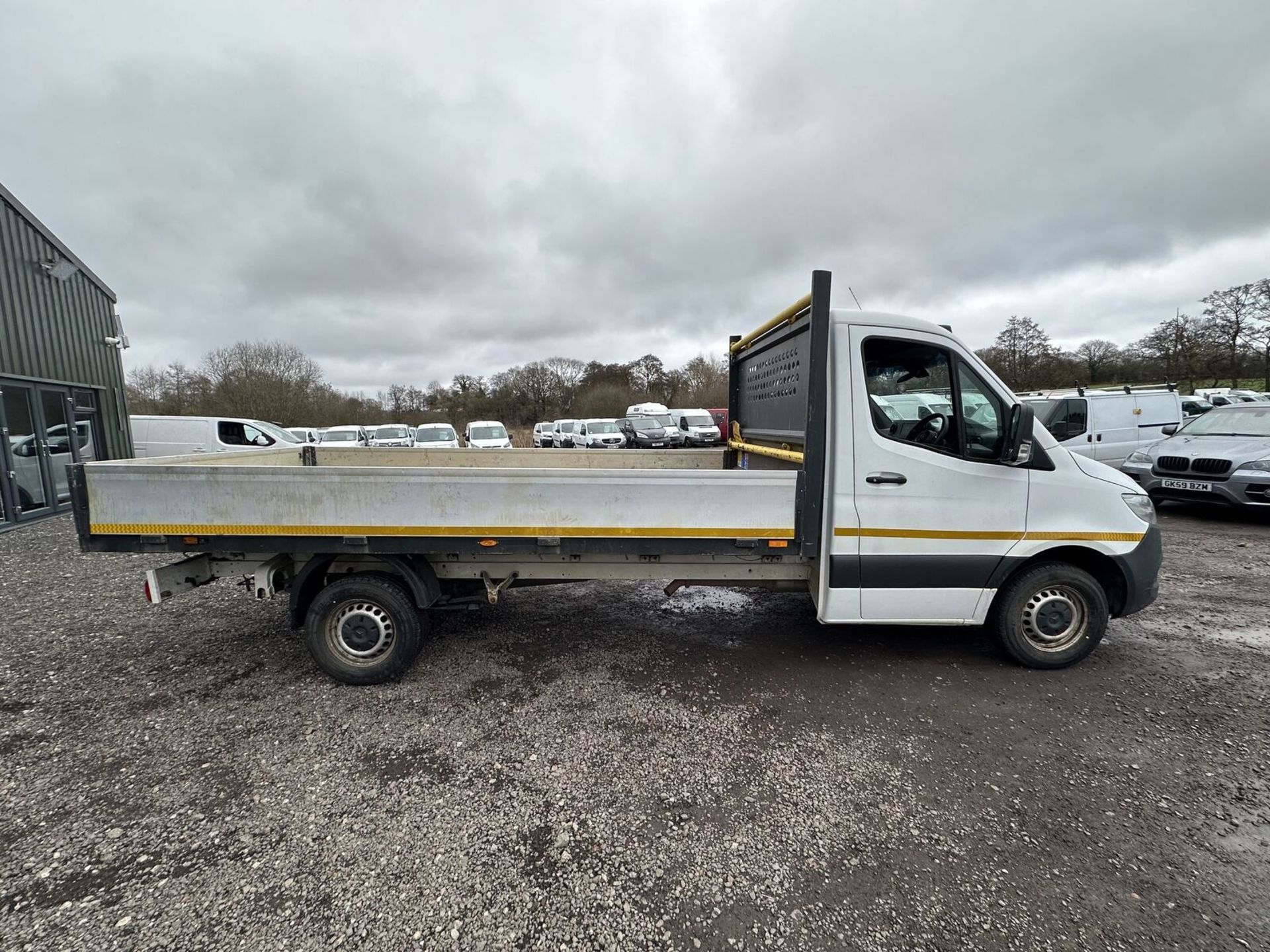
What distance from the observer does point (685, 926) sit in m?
1.94

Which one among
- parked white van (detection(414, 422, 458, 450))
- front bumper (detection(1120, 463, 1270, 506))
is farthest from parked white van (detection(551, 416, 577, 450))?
front bumper (detection(1120, 463, 1270, 506))

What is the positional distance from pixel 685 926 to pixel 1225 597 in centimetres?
624

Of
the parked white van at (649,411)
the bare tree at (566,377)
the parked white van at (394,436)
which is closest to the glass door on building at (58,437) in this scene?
the parked white van at (394,436)

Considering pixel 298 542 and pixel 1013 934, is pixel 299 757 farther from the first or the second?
pixel 1013 934

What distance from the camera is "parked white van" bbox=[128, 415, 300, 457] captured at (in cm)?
1345

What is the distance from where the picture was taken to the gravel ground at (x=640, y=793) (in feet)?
6.45

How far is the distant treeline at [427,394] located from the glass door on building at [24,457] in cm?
1757

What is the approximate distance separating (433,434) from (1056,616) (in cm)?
1864

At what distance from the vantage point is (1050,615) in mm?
3627

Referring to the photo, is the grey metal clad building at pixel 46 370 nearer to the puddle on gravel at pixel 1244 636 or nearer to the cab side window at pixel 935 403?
the cab side window at pixel 935 403

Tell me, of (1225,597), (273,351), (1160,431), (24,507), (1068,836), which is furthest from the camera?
(273,351)

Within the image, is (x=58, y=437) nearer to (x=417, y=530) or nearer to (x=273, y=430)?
(x=273, y=430)

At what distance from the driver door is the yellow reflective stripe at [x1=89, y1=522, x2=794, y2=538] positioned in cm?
95

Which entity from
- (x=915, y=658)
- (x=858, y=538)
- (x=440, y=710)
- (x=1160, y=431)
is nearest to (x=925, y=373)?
(x=858, y=538)
